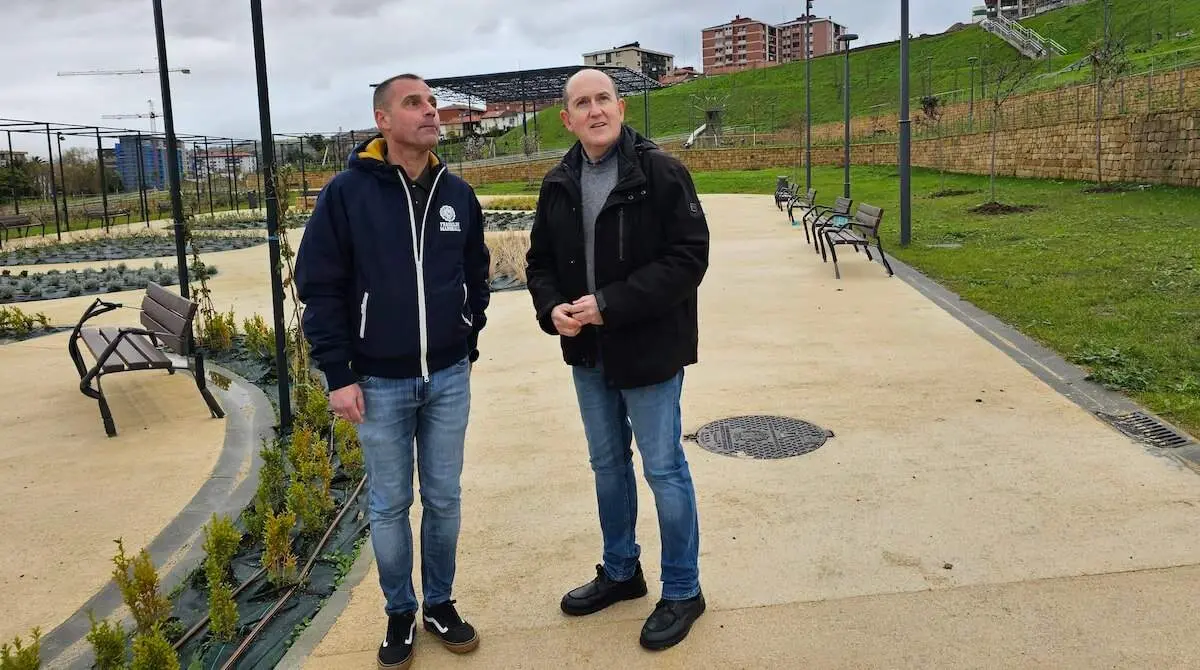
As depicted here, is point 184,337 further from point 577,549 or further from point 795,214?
point 795,214

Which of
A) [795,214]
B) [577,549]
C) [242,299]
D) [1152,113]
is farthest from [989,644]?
[1152,113]

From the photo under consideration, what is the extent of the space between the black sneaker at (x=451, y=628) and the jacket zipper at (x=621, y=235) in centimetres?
133

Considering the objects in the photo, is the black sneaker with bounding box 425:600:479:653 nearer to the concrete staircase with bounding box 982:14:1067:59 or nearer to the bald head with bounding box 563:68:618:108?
the bald head with bounding box 563:68:618:108

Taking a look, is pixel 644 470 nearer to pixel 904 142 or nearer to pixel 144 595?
pixel 144 595

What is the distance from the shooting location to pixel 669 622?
2.98 metres

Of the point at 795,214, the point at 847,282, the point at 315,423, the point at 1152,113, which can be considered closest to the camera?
the point at 315,423

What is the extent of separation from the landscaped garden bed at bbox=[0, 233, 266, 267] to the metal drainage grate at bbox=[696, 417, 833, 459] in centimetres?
1338

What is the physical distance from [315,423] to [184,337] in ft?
3.53

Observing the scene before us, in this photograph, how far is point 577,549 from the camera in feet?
12.4

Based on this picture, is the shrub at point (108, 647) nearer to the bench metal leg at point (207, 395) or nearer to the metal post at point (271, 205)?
the metal post at point (271, 205)

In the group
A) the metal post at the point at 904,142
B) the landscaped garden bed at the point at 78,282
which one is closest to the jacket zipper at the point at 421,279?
the landscaped garden bed at the point at 78,282

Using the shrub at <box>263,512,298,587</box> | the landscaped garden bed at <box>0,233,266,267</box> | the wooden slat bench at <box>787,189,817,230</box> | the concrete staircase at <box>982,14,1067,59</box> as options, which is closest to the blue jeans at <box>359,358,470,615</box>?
the shrub at <box>263,512,298,587</box>

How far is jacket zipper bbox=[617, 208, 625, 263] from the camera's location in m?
2.85

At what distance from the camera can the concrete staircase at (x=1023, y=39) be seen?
6063 cm
